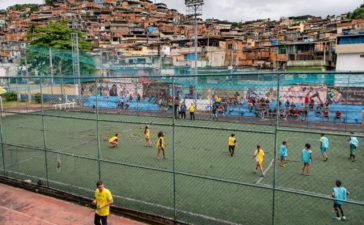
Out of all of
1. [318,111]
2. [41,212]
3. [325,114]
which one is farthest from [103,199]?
[325,114]

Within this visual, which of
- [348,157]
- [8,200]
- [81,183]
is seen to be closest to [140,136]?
[81,183]

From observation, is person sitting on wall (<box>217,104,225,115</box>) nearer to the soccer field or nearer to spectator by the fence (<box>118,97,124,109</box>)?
the soccer field

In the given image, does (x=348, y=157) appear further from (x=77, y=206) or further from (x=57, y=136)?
(x=57, y=136)

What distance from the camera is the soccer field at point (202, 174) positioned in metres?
9.09

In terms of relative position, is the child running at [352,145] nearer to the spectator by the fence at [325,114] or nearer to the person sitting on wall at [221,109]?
the spectator by the fence at [325,114]

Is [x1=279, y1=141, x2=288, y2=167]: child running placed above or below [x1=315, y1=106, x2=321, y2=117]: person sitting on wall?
below

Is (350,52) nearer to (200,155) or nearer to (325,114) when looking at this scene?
(325,114)

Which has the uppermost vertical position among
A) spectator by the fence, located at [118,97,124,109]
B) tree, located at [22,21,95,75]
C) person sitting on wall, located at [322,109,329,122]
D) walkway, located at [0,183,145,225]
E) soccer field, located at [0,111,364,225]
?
tree, located at [22,21,95,75]

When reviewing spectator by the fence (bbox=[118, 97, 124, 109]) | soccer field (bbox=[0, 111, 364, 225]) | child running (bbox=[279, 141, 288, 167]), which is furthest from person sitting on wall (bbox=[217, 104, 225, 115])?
child running (bbox=[279, 141, 288, 167])

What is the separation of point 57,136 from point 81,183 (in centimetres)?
1043

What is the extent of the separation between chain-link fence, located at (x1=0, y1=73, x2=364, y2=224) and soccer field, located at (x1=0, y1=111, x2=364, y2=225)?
3cm

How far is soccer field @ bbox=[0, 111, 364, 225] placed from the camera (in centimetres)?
909

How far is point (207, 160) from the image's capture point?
15.0m

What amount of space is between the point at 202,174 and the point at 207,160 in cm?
204
